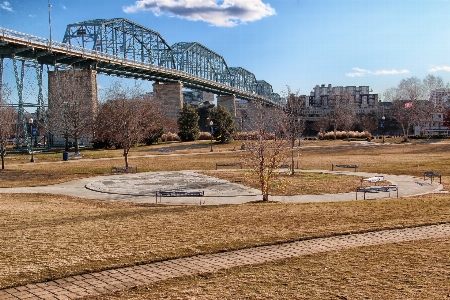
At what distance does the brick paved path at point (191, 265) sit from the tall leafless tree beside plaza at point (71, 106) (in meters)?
42.2

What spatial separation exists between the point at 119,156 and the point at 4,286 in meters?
40.6

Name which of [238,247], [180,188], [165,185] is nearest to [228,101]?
[165,185]

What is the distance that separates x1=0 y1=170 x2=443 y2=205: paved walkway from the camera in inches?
728

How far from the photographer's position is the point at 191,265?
8.06 m

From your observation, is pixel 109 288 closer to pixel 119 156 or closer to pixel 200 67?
pixel 119 156

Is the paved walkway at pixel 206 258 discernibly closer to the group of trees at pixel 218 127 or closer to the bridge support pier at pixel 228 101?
the group of trees at pixel 218 127

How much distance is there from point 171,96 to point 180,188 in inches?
3004

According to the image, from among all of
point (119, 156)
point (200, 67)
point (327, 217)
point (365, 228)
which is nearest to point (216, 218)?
point (327, 217)

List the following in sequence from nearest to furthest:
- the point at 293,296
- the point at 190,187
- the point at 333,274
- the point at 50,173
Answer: the point at 293,296 < the point at 333,274 < the point at 190,187 < the point at 50,173

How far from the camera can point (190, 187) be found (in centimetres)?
2230

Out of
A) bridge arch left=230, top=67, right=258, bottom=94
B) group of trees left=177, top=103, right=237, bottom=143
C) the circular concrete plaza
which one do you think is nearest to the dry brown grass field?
the circular concrete plaza

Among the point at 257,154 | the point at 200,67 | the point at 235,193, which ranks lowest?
the point at 235,193

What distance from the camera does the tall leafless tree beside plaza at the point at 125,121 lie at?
33125 mm

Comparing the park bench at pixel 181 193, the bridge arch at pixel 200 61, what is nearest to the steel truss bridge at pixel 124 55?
the bridge arch at pixel 200 61
